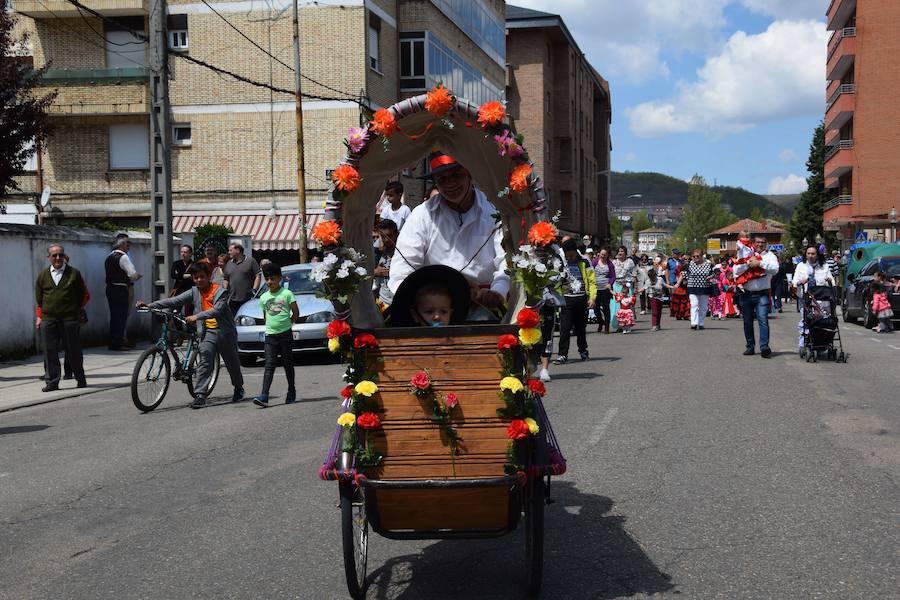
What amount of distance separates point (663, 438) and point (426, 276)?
14.1ft

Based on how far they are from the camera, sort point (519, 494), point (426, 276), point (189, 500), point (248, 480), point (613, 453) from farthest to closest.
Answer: point (613, 453)
point (248, 480)
point (189, 500)
point (426, 276)
point (519, 494)

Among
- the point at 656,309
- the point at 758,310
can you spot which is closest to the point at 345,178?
the point at 758,310

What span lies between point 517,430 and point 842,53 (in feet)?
197

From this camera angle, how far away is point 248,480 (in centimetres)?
767

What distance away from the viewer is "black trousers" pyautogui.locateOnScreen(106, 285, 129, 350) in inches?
773

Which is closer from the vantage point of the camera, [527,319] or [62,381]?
[527,319]

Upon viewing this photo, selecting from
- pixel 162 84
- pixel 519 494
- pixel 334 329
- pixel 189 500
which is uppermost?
pixel 162 84

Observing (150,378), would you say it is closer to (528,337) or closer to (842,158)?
(528,337)

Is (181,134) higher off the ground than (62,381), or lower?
higher

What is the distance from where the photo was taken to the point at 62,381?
593 inches

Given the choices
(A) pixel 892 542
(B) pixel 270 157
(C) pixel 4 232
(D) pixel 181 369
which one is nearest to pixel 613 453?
(A) pixel 892 542

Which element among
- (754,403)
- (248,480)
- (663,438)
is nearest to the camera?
(248,480)

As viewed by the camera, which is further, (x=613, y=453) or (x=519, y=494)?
(x=613, y=453)

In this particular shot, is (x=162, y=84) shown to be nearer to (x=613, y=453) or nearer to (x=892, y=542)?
(x=613, y=453)
